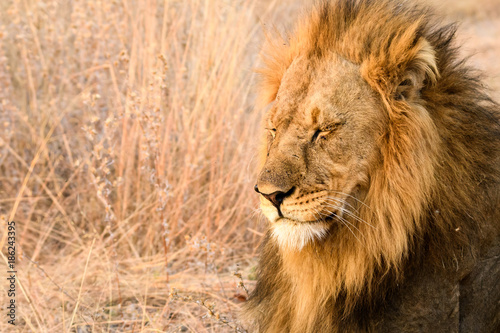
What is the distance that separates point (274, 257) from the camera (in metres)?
2.83

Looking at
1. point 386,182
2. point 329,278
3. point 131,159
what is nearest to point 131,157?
point 131,159

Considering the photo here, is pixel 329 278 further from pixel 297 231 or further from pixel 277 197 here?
pixel 277 197

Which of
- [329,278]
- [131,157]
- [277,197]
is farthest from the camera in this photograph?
[131,157]

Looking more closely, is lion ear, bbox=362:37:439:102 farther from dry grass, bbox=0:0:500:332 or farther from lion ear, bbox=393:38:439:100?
dry grass, bbox=0:0:500:332

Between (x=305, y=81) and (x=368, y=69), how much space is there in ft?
A: 0.92

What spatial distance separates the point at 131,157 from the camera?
15.6ft

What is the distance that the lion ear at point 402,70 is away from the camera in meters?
2.35

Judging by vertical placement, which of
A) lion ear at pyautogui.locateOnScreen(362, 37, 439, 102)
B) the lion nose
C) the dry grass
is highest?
lion ear at pyautogui.locateOnScreen(362, 37, 439, 102)

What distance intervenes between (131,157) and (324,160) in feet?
8.84

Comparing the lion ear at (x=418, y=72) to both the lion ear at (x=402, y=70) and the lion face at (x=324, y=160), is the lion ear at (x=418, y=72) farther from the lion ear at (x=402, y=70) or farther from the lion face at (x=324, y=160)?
the lion face at (x=324, y=160)

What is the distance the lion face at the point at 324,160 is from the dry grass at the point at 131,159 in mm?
1420

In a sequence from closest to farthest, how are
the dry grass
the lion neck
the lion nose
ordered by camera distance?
the lion nose, the lion neck, the dry grass

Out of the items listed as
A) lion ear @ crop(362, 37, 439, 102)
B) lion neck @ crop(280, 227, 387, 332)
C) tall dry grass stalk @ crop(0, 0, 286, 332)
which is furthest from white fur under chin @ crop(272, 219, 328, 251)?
tall dry grass stalk @ crop(0, 0, 286, 332)

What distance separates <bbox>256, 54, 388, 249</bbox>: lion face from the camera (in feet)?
7.68
